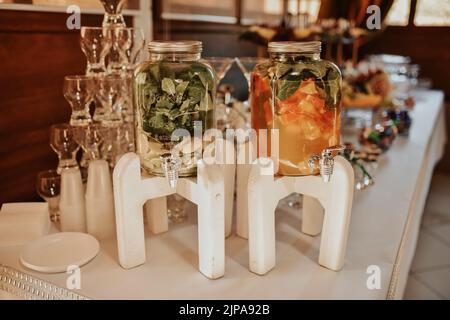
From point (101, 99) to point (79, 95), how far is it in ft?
0.21

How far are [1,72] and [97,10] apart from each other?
1.18 ft

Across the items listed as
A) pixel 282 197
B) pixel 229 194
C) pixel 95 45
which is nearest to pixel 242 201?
pixel 229 194

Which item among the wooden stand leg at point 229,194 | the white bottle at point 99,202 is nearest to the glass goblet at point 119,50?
the white bottle at point 99,202

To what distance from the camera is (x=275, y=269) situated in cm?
77

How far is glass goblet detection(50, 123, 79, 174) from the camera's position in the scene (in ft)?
3.00

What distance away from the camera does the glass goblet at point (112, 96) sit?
939mm

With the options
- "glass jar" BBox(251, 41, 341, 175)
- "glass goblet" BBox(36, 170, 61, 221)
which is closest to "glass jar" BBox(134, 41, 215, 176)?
"glass jar" BBox(251, 41, 341, 175)

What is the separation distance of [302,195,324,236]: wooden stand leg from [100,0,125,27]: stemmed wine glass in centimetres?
58

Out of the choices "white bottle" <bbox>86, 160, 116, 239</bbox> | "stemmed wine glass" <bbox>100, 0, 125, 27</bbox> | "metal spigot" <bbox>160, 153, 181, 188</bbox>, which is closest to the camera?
"metal spigot" <bbox>160, 153, 181, 188</bbox>

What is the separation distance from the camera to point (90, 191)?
866mm

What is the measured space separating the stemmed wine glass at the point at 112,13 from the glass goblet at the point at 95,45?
0.13ft

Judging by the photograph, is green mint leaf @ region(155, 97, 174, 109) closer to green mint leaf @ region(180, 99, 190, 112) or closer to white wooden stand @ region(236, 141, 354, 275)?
green mint leaf @ region(180, 99, 190, 112)

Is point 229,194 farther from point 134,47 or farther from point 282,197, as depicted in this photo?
point 134,47
